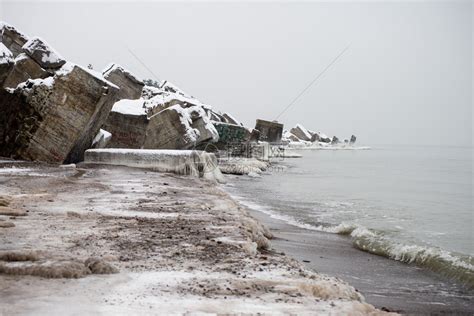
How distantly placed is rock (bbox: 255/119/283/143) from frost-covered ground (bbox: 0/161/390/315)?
1478 inches

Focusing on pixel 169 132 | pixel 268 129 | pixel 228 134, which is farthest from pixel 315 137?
pixel 169 132

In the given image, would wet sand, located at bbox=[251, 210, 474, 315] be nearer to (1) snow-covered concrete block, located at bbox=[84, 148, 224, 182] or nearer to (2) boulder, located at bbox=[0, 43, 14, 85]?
(1) snow-covered concrete block, located at bbox=[84, 148, 224, 182]

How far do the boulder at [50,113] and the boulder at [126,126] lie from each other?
3.66m

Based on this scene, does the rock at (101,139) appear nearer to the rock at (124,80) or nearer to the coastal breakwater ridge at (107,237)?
the coastal breakwater ridge at (107,237)

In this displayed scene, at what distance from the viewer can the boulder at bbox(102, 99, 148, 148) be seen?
15688mm

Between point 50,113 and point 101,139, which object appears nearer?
point 50,113

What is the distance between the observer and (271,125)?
44406 mm

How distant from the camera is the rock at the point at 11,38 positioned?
640 inches

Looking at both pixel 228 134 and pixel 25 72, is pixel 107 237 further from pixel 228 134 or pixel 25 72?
pixel 228 134

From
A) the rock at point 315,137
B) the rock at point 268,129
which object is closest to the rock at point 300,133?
the rock at point 315,137

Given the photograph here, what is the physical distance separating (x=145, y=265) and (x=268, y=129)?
41.3m

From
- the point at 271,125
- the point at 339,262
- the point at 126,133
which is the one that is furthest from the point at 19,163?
the point at 271,125

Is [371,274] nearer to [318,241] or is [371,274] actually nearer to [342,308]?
[318,241]

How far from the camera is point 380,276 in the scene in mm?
5090
